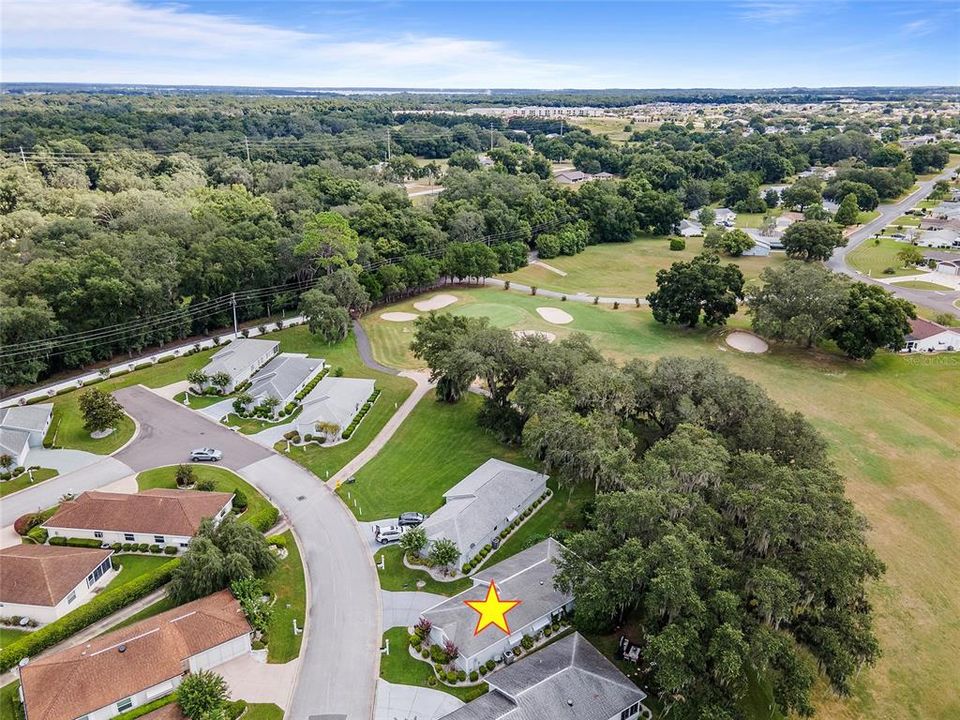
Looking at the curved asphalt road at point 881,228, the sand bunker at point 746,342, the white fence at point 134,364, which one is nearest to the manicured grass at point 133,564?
the white fence at point 134,364

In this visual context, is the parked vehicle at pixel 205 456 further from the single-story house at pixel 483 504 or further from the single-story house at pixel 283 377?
the single-story house at pixel 483 504

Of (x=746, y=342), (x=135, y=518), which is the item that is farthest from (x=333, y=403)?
(x=746, y=342)

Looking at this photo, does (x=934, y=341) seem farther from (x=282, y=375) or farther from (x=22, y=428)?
(x=22, y=428)

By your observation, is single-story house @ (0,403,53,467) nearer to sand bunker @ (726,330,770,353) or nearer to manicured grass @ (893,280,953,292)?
sand bunker @ (726,330,770,353)

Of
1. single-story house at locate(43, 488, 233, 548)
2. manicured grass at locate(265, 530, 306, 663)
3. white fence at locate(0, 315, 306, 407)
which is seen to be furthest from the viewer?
white fence at locate(0, 315, 306, 407)

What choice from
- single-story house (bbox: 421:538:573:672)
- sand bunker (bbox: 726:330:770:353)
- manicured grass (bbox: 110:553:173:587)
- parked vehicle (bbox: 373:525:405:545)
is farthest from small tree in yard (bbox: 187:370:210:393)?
sand bunker (bbox: 726:330:770:353)
